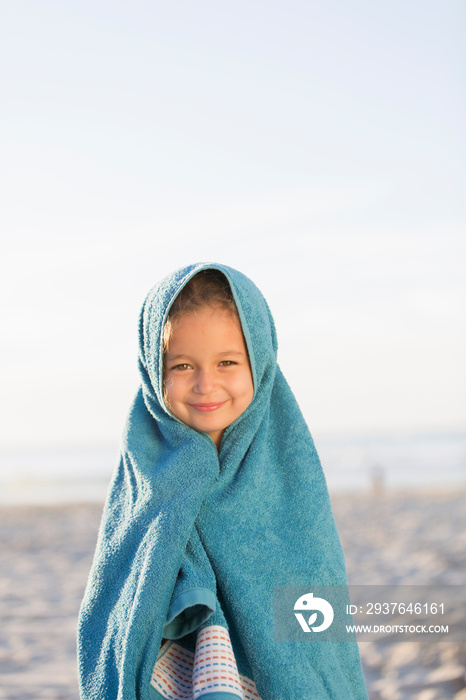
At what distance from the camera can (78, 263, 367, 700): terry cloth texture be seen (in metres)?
2.05

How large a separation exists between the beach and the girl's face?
2.61 metres

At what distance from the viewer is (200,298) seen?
2199 millimetres

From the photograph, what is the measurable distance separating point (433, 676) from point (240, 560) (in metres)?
2.63

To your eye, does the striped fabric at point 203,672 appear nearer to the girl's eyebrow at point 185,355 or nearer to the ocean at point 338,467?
the girl's eyebrow at point 185,355

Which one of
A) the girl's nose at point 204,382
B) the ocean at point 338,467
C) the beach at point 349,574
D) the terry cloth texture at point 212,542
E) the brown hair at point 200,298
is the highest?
the brown hair at point 200,298

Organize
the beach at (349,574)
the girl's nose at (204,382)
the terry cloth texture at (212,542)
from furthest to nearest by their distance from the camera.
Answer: the beach at (349,574)
the girl's nose at (204,382)
the terry cloth texture at (212,542)

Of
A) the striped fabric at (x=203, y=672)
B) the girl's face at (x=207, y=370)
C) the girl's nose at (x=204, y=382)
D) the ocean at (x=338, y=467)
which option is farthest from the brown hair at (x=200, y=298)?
the ocean at (x=338, y=467)

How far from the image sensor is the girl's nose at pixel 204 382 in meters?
2.16

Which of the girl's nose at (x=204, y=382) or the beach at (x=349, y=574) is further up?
the girl's nose at (x=204, y=382)

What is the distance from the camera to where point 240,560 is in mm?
2160

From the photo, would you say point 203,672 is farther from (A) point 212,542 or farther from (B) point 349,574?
(B) point 349,574

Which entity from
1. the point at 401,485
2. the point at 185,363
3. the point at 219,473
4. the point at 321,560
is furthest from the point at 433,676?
the point at 401,485

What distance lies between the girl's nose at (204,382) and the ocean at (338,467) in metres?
10.0

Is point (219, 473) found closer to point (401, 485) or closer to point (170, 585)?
point (170, 585)
